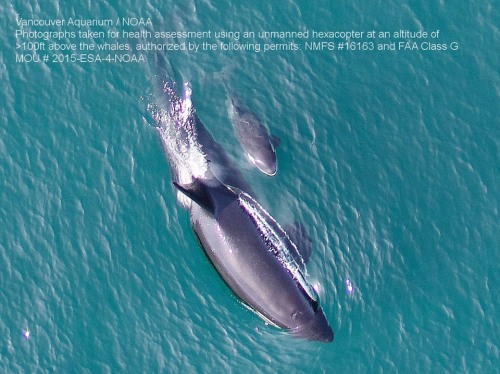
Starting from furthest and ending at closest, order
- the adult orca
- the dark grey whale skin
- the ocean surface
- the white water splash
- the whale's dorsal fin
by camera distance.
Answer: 1. the white water splash
2. the adult orca
3. the ocean surface
4. the dark grey whale skin
5. the whale's dorsal fin

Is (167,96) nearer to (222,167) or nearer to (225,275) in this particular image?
(222,167)

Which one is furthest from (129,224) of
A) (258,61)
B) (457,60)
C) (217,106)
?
(457,60)

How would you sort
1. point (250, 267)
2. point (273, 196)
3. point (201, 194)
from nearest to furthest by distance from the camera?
point (201, 194) < point (250, 267) < point (273, 196)

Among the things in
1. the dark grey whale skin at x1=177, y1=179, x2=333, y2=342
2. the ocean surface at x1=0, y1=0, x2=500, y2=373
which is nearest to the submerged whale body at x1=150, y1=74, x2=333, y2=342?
the dark grey whale skin at x1=177, y1=179, x2=333, y2=342

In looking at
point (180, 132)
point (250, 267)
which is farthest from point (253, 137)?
point (250, 267)

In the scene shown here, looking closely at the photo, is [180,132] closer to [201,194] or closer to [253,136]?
[253,136]

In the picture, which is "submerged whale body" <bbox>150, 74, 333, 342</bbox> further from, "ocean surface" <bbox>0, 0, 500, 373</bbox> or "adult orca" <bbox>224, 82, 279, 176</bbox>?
"adult orca" <bbox>224, 82, 279, 176</bbox>

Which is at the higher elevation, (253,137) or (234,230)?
(253,137)

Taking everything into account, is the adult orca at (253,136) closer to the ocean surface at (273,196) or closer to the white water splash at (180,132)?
the ocean surface at (273,196)
